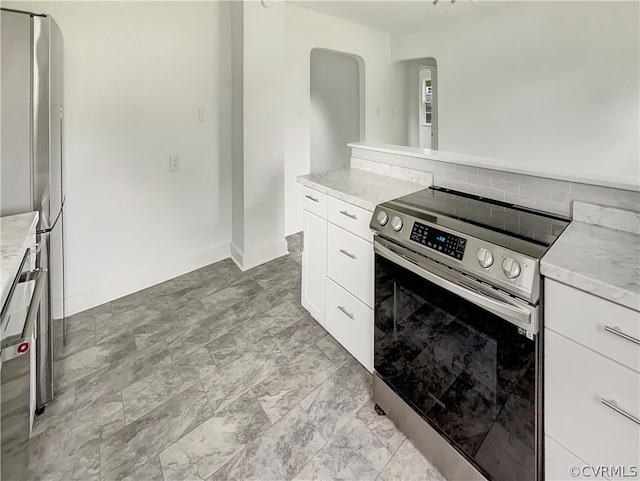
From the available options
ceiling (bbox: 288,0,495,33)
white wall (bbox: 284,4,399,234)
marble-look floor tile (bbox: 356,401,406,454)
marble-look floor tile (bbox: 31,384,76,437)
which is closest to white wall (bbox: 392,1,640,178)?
ceiling (bbox: 288,0,495,33)

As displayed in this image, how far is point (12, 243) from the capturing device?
1.25 meters

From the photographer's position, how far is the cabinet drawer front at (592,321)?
84 centimetres

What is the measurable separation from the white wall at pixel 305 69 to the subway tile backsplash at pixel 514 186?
1914 millimetres

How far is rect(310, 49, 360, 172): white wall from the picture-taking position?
5.18 meters

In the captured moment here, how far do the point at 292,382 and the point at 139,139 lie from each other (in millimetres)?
2028

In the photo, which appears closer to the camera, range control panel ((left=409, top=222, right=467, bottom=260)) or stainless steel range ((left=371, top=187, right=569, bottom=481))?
stainless steel range ((left=371, top=187, right=569, bottom=481))

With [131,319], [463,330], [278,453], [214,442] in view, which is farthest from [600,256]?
[131,319]

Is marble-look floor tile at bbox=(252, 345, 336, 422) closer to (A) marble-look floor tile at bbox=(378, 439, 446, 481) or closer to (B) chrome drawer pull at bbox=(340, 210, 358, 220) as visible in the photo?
(A) marble-look floor tile at bbox=(378, 439, 446, 481)

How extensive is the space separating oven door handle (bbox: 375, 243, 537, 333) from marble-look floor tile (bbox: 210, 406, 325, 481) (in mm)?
838

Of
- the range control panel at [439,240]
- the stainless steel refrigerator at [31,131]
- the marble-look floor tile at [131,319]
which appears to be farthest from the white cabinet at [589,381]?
the marble-look floor tile at [131,319]

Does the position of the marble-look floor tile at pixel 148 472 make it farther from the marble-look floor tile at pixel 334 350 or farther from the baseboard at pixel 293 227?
the baseboard at pixel 293 227

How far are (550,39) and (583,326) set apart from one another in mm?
3973

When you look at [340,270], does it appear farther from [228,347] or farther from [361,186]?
[228,347]

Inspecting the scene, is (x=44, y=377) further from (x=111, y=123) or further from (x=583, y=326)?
(x=583, y=326)
